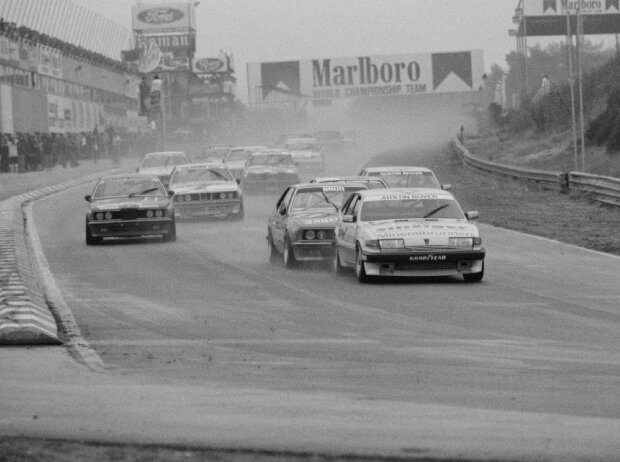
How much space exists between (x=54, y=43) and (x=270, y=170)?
41.0 meters

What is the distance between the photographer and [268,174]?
42.4 metres

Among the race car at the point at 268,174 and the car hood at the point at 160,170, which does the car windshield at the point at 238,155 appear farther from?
the car hood at the point at 160,170

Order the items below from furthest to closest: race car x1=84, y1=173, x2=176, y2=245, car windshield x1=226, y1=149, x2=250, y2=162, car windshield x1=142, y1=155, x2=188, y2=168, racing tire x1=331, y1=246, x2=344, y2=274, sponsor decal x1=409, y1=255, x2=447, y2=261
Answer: car windshield x1=226, y1=149, x2=250, y2=162 → car windshield x1=142, y1=155, x2=188, y2=168 → race car x1=84, y1=173, x2=176, y2=245 → racing tire x1=331, y1=246, x2=344, y2=274 → sponsor decal x1=409, y1=255, x2=447, y2=261

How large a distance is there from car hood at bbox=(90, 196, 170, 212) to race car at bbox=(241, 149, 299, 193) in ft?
53.7

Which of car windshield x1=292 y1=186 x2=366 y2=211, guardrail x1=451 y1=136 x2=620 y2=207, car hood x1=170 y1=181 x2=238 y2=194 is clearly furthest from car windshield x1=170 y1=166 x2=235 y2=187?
car windshield x1=292 y1=186 x2=366 y2=211

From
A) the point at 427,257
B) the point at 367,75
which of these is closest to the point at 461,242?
the point at 427,257

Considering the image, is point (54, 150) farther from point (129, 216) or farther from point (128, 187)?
point (129, 216)

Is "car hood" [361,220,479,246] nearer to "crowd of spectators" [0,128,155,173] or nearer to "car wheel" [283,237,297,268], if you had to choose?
"car wheel" [283,237,297,268]

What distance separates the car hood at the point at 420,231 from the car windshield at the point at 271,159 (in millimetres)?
26346

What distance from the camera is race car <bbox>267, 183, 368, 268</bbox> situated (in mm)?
18969

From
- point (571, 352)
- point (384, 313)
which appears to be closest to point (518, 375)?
point (571, 352)

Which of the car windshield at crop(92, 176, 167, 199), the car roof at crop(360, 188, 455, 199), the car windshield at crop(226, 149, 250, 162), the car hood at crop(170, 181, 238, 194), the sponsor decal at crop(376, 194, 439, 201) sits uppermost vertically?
the car roof at crop(360, 188, 455, 199)

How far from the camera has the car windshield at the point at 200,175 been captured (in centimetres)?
3234

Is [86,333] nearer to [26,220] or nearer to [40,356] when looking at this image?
[40,356]
